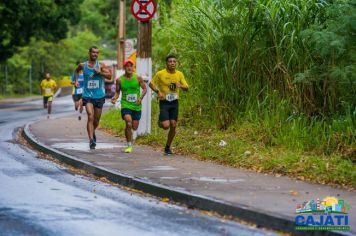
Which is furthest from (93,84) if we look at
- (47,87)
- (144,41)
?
(47,87)

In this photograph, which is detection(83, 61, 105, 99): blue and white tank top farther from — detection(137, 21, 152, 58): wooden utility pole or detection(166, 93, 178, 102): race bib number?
detection(137, 21, 152, 58): wooden utility pole

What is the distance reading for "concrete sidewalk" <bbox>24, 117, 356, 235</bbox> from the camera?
8.91 m

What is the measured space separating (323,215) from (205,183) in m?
2.72

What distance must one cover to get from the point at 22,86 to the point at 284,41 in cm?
5608

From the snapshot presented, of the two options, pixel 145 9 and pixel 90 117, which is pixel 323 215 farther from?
pixel 145 9

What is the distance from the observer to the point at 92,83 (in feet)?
53.4

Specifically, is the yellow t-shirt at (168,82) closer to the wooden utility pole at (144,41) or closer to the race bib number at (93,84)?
the race bib number at (93,84)

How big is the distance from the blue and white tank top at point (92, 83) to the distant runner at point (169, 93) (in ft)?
5.09

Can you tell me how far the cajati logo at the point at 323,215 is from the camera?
26.2ft

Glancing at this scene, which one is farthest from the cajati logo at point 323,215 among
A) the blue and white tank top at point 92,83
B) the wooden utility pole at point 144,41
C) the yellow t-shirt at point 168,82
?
the wooden utility pole at point 144,41

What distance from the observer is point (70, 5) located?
164 feet

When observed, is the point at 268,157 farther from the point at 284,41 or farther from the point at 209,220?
the point at 209,220

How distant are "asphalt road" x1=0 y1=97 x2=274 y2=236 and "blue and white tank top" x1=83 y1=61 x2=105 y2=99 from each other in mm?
3730

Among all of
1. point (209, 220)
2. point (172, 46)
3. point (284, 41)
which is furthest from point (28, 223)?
point (172, 46)
